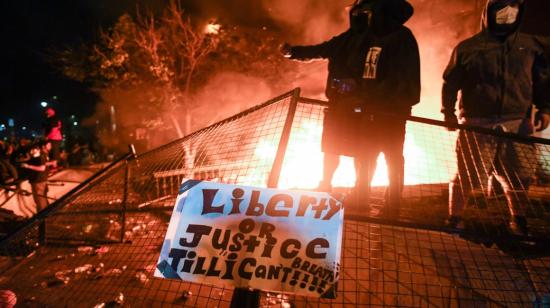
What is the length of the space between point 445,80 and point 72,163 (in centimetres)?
1574

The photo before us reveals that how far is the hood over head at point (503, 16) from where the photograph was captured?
13.0ft

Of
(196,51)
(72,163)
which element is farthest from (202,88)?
(72,163)

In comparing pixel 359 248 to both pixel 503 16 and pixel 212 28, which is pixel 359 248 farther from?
pixel 212 28

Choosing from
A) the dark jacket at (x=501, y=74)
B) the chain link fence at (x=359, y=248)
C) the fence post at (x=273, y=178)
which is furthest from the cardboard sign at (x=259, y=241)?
the dark jacket at (x=501, y=74)

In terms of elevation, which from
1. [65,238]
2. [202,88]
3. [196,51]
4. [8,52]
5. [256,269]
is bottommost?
[65,238]

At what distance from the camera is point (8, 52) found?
3584 cm

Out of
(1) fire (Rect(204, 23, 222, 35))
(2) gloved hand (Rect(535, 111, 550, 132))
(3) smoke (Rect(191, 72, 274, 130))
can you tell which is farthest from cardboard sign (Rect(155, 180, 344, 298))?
(1) fire (Rect(204, 23, 222, 35))

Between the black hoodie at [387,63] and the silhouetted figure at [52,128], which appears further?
the silhouetted figure at [52,128]

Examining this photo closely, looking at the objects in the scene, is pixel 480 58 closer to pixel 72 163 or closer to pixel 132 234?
pixel 132 234

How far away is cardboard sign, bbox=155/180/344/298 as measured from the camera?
1.88m

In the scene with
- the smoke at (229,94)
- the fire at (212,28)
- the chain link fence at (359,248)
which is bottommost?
the chain link fence at (359,248)

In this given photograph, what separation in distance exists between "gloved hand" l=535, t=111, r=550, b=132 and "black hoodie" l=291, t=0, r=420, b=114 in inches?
62.9

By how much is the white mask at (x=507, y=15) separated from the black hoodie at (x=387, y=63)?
1124 millimetres

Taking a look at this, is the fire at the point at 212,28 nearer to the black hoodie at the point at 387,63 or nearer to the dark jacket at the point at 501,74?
the black hoodie at the point at 387,63
